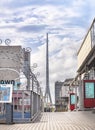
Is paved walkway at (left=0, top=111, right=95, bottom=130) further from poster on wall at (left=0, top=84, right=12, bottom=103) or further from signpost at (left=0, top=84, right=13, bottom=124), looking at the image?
poster on wall at (left=0, top=84, right=12, bottom=103)

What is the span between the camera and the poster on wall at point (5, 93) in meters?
22.5

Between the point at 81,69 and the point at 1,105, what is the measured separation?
176 feet

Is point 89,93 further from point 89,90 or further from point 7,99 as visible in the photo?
point 7,99

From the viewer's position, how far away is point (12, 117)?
73.8 ft

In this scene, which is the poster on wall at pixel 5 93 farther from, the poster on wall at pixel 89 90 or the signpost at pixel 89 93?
the poster on wall at pixel 89 90

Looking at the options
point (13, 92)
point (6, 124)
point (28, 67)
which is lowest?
point (6, 124)

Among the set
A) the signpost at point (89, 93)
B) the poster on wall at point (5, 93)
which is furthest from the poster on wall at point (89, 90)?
the poster on wall at point (5, 93)

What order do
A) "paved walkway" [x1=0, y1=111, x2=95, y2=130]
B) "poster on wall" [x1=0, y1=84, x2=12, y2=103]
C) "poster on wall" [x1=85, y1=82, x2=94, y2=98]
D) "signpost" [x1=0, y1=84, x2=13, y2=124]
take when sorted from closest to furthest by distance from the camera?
"paved walkway" [x1=0, y1=111, x2=95, y2=130]
"signpost" [x1=0, y1=84, x2=13, y2=124]
"poster on wall" [x1=0, y1=84, x2=12, y2=103]
"poster on wall" [x1=85, y1=82, x2=94, y2=98]

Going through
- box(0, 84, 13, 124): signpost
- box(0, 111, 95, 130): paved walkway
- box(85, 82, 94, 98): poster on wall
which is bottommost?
box(0, 111, 95, 130): paved walkway

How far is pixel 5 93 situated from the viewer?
22.9m

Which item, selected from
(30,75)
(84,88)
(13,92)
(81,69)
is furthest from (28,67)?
(81,69)

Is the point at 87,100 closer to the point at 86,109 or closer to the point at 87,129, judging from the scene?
the point at 86,109

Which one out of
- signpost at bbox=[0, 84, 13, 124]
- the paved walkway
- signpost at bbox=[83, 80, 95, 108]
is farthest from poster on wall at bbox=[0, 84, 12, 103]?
signpost at bbox=[83, 80, 95, 108]

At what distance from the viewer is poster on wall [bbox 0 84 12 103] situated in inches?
884
